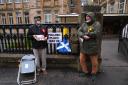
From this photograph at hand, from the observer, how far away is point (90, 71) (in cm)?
632

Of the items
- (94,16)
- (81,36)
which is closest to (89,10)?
(94,16)

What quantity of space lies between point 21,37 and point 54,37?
1.21m

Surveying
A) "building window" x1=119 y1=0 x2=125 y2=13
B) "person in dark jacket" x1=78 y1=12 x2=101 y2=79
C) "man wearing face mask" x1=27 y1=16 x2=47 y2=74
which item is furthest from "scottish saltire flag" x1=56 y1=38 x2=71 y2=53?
"building window" x1=119 y1=0 x2=125 y2=13

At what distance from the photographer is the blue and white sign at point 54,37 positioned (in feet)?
21.5

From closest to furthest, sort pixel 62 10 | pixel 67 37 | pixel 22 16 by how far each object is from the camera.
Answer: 1. pixel 67 37
2. pixel 62 10
3. pixel 22 16

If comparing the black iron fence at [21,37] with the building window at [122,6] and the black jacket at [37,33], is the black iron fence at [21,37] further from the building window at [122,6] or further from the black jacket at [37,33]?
the building window at [122,6]

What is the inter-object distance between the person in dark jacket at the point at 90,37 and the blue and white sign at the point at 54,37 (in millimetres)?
985

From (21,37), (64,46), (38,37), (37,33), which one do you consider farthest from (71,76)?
(21,37)

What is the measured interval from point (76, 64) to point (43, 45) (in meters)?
1.32

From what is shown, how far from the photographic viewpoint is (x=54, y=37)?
6586mm

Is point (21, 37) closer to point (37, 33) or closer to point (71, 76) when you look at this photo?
point (37, 33)

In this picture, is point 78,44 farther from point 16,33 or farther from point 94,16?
point 16,33

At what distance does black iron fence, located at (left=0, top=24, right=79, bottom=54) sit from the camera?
260 inches

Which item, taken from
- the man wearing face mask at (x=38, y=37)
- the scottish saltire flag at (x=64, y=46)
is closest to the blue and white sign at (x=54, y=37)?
the scottish saltire flag at (x=64, y=46)
